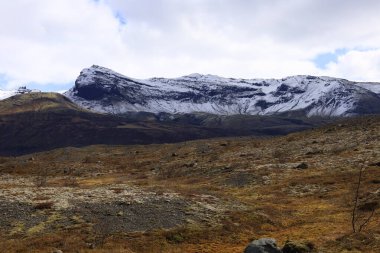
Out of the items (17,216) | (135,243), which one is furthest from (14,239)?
(135,243)

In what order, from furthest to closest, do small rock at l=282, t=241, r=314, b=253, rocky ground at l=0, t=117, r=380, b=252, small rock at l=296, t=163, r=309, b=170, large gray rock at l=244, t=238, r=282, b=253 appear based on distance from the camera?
small rock at l=296, t=163, r=309, b=170, rocky ground at l=0, t=117, r=380, b=252, small rock at l=282, t=241, r=314, b=253, large gray rock at l=244, t=238, r=282, b=253

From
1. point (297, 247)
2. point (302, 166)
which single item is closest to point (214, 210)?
point (297, 247)

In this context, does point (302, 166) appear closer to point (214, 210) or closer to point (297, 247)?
point (214, 210)

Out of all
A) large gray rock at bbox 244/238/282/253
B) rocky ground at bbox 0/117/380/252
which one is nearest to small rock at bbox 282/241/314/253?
rocky ground at bbox 0/117/380/252

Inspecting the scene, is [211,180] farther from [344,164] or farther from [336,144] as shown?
[336,144]

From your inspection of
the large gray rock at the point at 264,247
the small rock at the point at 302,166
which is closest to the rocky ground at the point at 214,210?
the small rock at the point at 302,166

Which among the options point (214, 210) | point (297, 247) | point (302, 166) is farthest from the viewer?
point (302, 166)

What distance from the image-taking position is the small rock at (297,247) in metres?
24.3

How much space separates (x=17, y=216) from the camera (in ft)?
102

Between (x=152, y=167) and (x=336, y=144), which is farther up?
(x=336, y=144)

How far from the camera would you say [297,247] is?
24375 mm

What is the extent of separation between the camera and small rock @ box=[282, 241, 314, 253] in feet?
79.7

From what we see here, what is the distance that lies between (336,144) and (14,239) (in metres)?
51.6

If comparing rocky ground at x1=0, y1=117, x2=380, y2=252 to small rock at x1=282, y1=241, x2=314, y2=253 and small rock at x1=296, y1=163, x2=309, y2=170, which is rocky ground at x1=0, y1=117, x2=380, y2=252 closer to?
small rock at x1=296, y1=163, x2=309, y2=170
